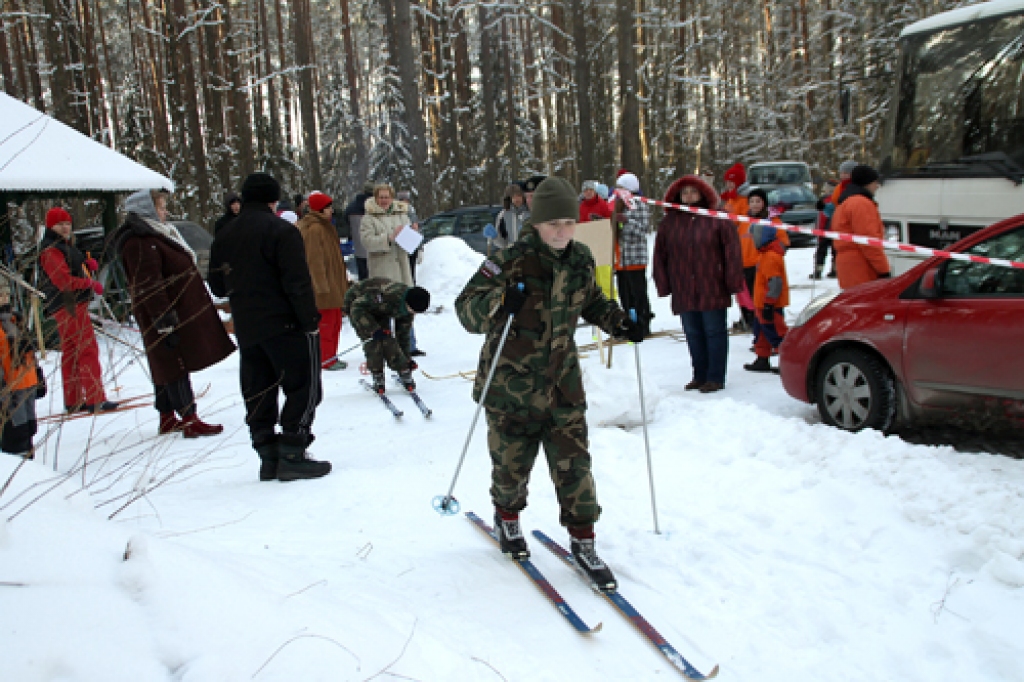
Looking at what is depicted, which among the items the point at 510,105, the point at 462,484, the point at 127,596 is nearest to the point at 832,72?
the point at 510,105

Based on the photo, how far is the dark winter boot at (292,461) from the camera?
5.01 meters

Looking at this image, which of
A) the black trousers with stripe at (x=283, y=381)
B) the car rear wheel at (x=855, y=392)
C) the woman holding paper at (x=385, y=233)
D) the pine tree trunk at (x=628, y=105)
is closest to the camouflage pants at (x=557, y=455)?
the black trousers with stripe at (x=283, y=381)

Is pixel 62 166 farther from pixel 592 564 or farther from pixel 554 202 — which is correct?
pixel 592 564

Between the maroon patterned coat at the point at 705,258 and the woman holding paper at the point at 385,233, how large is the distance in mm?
3088

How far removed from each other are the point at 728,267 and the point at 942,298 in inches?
84.4

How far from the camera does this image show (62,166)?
405 inches

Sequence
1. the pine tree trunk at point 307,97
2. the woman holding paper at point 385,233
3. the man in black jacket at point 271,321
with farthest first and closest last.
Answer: the pine tree trunk at point 307,97 < the woman holding paper at point 385,233 < the man in black jacket at point 271,321

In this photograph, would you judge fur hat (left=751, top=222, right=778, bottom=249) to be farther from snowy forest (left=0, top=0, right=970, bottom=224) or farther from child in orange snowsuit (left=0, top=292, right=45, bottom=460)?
snowy forest (left=0, top=0, right=970, bottom=224)

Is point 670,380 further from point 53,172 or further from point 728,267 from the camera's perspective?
point 53,172

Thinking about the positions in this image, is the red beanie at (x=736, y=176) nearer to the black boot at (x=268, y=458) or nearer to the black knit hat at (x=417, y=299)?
the black knit hat at (x=417, y=299)

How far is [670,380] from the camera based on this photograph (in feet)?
24.8

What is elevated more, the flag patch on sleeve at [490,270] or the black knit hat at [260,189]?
the black knit hat at [260,189]

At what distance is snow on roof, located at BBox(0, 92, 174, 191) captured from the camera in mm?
9609

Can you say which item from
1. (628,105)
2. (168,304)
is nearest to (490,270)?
(168,304)
